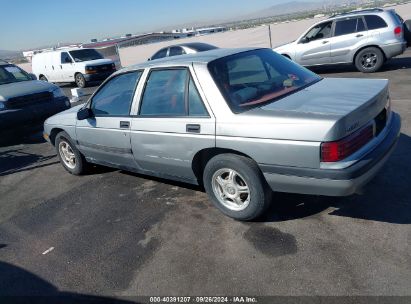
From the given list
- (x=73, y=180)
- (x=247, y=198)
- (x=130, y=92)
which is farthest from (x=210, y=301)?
(x=73, y=180)

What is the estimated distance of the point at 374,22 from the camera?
10.6m

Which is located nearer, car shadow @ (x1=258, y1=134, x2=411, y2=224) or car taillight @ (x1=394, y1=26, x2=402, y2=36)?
car shadow @ (x1=258, y1=134, x2=411, y2=224)

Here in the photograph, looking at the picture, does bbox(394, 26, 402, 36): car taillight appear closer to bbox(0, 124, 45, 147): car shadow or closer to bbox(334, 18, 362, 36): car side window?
bbox(334, 18, 362, 36): car side window

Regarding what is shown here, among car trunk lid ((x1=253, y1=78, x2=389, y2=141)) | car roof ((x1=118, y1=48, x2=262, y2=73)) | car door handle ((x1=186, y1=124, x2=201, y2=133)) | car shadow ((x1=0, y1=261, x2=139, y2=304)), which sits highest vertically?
car roof ((x1=118, y1=48, x2=262, y2=73))

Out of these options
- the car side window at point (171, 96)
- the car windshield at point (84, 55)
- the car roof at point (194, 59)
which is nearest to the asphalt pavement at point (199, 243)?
the car side window at point (171, 96)

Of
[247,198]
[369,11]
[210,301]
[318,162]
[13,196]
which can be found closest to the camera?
[210,301]

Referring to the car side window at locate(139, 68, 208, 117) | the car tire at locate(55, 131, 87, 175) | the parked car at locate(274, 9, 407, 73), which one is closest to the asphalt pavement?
the car tire at locate(55, 131, 87, 175)

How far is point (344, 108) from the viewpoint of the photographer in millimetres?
3180

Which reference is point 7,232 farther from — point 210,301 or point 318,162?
point 318,162

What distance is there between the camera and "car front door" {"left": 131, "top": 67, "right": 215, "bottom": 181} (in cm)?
379

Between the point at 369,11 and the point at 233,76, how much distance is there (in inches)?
339

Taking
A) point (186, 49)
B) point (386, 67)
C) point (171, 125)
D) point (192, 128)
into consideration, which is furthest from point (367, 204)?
point (186, 49)

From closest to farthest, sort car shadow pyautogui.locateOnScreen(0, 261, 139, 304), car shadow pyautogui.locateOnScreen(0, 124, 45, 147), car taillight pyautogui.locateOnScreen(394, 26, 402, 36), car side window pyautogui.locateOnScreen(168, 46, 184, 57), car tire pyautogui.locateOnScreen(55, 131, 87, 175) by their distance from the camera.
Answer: car shadow pyautogui.locateOnScreen(0, 261, 139, 304), car tire pyautogui.locateOnScreen(55, 131, 87, 175), car shadow pyautogui.locateOnScreen(0, 124, 45, 147), car taillight pyautogui.locateOnScreen(394, 26, 402, 36), car side window pyautogui.locateOnScreen(168, 46, 184, 57)

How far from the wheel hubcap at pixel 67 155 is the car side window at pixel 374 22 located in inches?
345
